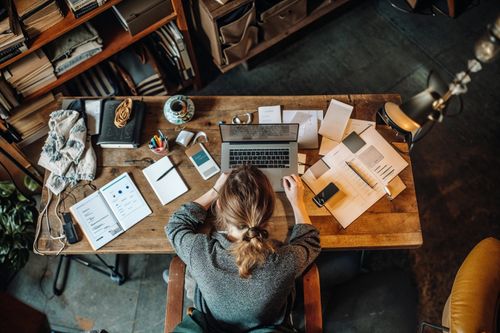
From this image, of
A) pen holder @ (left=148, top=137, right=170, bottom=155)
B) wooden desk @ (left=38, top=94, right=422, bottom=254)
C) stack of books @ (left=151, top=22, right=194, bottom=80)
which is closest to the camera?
wooden desk @ (left=38, top=94, right=422, bottom=254)

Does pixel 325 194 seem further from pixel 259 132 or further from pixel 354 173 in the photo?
pixel 259 132

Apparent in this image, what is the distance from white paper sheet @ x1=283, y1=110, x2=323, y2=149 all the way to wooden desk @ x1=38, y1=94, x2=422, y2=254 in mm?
31

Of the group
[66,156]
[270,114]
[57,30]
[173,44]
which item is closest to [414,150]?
[270,114]

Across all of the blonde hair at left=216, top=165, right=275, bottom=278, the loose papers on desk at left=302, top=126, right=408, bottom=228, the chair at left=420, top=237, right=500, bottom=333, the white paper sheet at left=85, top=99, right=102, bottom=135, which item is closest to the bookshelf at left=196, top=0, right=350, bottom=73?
the white paper sheet at left=85, top=99, right=102, bottom=135

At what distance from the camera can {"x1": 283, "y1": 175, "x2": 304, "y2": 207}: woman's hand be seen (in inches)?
72.6

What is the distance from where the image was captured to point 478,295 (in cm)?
161

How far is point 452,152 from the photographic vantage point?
2.86 m

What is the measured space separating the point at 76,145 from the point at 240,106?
76 centimetres

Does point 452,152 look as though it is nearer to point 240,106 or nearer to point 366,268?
point 366,268

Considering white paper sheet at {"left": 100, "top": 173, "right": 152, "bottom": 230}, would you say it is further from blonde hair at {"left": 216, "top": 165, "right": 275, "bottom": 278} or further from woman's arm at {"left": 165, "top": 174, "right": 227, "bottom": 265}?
blonde hair at {"left": 216, "top": 165, "right": 275, "bottom": 278}

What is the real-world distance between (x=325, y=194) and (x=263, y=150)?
0.33 meters

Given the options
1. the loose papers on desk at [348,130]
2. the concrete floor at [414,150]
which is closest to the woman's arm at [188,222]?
the loose papers on desk at [348,130]

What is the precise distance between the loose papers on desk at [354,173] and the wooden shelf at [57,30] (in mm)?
1271

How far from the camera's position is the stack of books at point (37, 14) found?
77.1 inches
